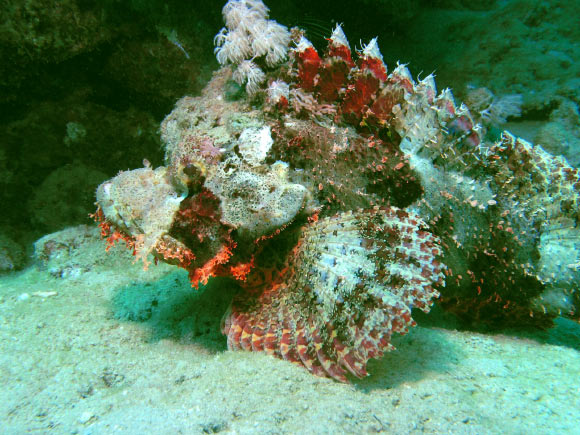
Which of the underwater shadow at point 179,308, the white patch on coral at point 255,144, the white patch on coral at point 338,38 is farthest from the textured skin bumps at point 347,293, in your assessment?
the white patch on coral at point 338,38

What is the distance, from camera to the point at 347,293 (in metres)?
2.55

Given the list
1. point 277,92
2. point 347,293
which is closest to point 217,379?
point 347,293

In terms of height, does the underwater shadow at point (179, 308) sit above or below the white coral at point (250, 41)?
below

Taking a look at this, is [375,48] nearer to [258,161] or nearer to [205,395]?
[258,161]

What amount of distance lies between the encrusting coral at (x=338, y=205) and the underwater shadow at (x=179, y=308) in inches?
18.9

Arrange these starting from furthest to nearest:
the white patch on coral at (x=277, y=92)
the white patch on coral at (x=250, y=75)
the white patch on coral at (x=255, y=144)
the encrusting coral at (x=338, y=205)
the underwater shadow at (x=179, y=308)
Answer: the underwater shadow at (x=179, y=308) → the white patch on coral at (x=250, y=75) → the white patch on coral at (x=277, y=92) → the white patch on coral at (x=255, y=144) → the encrusting coral at (x=338, y=205)

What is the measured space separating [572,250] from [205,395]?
3.53m

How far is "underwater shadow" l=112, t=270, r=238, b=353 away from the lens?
3.32m

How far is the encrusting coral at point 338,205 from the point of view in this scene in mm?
2594

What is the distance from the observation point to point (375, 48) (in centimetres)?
322

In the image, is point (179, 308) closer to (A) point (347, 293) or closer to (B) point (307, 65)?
(A) point (347, 293)

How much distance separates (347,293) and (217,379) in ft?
3.69

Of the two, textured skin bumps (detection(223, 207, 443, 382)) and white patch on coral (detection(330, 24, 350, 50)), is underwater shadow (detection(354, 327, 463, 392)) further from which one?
white patch on coral (detection(330, 24, 350, 50))

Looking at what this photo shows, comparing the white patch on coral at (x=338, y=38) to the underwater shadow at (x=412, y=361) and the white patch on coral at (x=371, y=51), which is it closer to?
the white patch on coral at (x=371, y=51)
